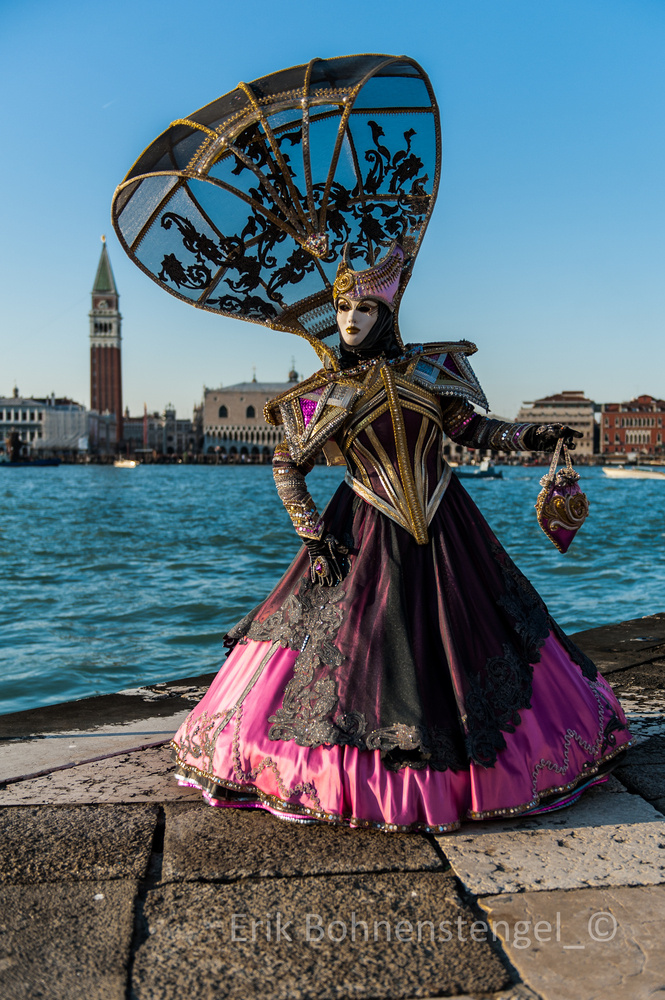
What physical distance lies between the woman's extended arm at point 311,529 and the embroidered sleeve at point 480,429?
0.55m

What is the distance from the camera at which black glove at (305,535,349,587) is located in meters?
2.60

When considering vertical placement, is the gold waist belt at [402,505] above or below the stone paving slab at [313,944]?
above

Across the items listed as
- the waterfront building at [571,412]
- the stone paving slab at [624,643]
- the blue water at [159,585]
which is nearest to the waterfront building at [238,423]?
the waterfront building at [571,412]

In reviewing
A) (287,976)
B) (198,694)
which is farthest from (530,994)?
(198,694)

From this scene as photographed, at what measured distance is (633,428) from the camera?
11469 cm

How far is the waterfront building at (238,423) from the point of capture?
405ft

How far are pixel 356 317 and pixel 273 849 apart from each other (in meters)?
1.53

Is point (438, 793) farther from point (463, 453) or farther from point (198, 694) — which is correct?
point (463, 453)

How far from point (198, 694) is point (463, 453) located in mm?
113305

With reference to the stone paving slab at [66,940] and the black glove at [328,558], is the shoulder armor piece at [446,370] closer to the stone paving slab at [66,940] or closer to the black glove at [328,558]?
the black glove at [328,558]

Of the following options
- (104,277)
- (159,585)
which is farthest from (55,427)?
(159,585)

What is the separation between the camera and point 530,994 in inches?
63.4
